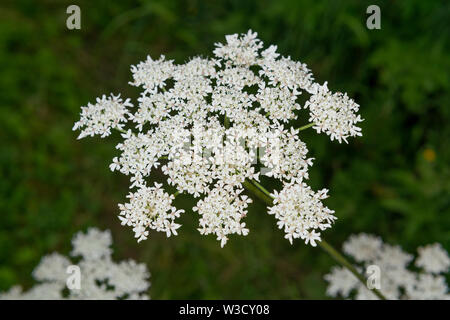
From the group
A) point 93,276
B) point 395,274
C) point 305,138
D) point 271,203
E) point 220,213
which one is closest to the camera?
point 220,213

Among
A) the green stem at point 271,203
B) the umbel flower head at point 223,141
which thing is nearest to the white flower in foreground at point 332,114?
the umbel flower head at point 223,141

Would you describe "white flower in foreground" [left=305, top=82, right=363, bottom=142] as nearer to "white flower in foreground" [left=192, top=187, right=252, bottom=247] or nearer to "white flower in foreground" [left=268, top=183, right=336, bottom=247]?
"white flower in foreground" [left=268, top=183, right=336, bottom=247]

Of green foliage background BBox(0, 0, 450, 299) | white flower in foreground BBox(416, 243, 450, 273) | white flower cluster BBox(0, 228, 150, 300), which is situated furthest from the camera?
green foliage background BBox(0, 0, 450, 299)

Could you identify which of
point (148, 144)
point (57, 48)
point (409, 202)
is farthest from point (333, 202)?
point (57, 48)

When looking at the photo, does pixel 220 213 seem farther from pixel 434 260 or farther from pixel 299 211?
pixel 434 260

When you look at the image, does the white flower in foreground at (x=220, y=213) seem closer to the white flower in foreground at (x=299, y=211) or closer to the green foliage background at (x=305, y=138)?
the white flower in foreground at (x=299, y=211)

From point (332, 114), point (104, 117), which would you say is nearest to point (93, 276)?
point (104, 117)

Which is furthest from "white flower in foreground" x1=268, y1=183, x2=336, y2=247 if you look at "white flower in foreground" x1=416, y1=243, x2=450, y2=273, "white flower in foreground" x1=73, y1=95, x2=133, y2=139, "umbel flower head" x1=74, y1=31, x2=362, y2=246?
"white flower in foreground" x1=416, y1=243, x2=450, y2=273
